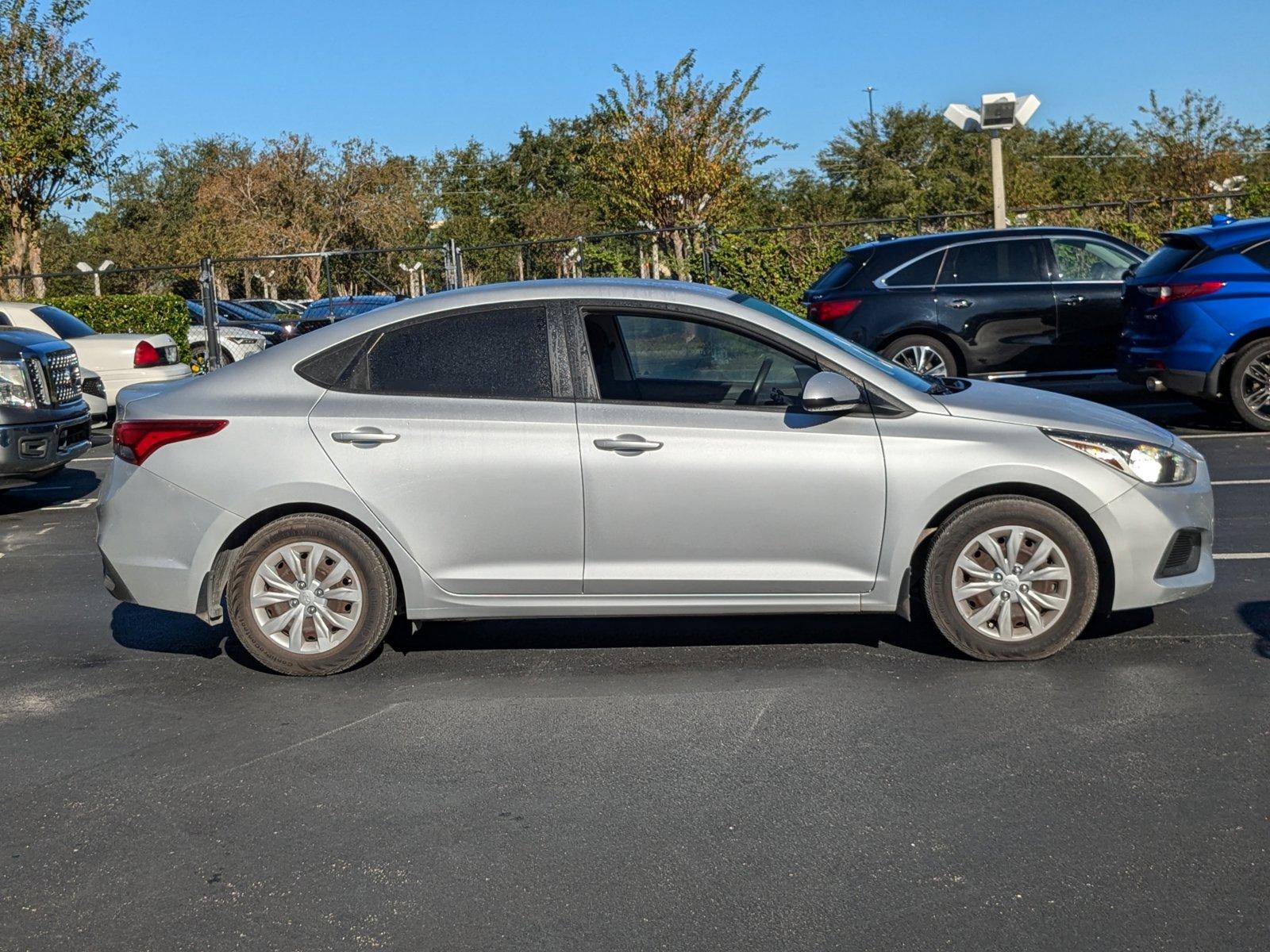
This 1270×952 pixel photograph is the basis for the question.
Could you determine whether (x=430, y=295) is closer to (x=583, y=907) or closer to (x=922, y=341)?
(x=583, y=907)

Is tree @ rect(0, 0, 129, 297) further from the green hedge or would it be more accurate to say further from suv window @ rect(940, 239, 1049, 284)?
suv window @ rect(940, 239, 1049, 284)

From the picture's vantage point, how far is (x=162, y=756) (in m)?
5.24

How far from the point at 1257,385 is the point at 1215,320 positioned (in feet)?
2.51

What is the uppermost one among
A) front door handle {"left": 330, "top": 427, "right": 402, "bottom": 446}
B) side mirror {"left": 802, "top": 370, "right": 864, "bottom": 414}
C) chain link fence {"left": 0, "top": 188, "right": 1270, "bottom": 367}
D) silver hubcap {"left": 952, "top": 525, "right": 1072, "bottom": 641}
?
chain link fence {"left": 0, "top": 188, "right": 1270, "bottom": 367}

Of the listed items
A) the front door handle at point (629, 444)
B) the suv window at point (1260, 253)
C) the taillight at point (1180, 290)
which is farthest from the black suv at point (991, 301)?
the front door handle at point (629, 444)

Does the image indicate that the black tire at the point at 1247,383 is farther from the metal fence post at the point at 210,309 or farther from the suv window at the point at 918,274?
the metal fence post at the point at 210,309

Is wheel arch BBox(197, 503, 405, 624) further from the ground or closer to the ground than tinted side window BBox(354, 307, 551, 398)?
closer to the ground

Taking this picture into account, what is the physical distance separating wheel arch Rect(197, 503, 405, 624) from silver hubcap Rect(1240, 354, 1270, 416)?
29.7 feet

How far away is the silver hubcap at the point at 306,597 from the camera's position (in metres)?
6.07

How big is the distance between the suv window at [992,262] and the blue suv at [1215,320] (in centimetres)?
207

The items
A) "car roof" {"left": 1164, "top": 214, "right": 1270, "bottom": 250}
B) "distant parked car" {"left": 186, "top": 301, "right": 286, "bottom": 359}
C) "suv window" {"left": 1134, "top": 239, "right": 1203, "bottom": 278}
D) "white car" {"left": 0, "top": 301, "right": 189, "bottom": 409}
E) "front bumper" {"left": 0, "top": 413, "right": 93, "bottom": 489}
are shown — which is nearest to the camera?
"front bumper" {"left": 0, "top": 413, "right": 93, "bottom": 489}

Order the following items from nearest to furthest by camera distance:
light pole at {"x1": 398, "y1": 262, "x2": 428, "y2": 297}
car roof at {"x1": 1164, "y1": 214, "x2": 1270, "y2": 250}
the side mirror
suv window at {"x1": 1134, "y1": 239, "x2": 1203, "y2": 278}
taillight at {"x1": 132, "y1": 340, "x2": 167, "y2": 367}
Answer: the side mirror, car roof at {"x1": 1164, "y1": 214, "x2": 1270, "y2": 250}, suv window at {"x1": 1134, "y1": 239, "x2": 1203, "y2": 278}, taillight at {"x1": 132, "y1": 340, "x2": 167, "y2": 367}, light pole at {"x1": 398, "y1": 262, "x2": 428, "y2": 297}

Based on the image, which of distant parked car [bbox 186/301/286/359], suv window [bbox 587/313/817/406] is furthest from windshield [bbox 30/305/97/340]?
suv window [bbox 587/313/817/406]

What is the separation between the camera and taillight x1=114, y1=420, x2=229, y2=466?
6.12 metres
